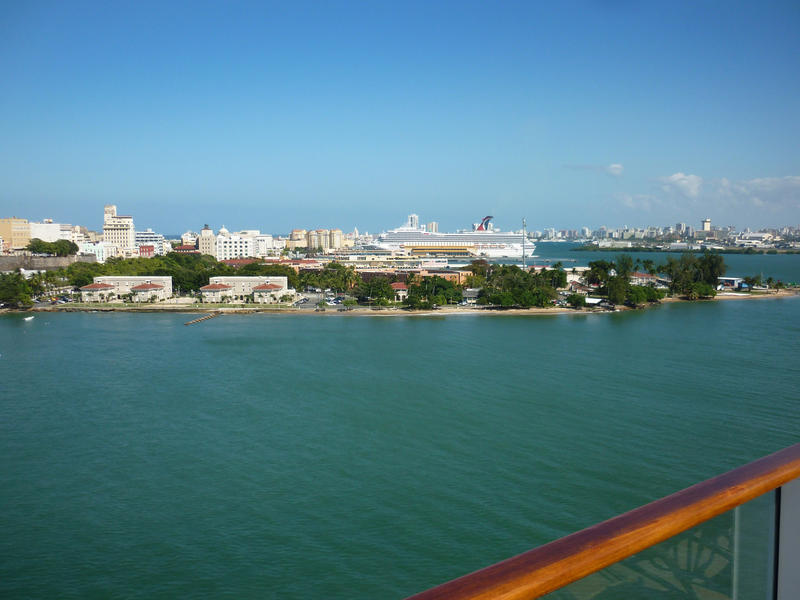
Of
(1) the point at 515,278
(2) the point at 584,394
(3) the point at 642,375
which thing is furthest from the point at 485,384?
(1) the point at 515,278

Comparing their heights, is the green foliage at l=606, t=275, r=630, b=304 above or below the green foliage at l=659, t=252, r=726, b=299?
below

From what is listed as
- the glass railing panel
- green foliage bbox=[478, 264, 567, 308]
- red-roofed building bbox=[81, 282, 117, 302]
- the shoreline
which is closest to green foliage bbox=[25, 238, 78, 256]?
red-roofed building bbox=[81, 282, 117, 302]

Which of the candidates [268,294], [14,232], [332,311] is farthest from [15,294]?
[14,232]

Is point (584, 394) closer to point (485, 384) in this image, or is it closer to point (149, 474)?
point (485, 384)

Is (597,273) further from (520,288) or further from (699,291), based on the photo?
(520,288)

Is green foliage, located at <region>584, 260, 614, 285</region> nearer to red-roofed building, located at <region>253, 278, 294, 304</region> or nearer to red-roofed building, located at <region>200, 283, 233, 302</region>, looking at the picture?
red-roofed building, located at <region>253, 278, 294, 304</region>

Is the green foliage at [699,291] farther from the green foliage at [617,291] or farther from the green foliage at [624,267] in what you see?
the green foliage at [617,291]

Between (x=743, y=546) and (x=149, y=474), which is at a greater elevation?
(x=743, y=546)
